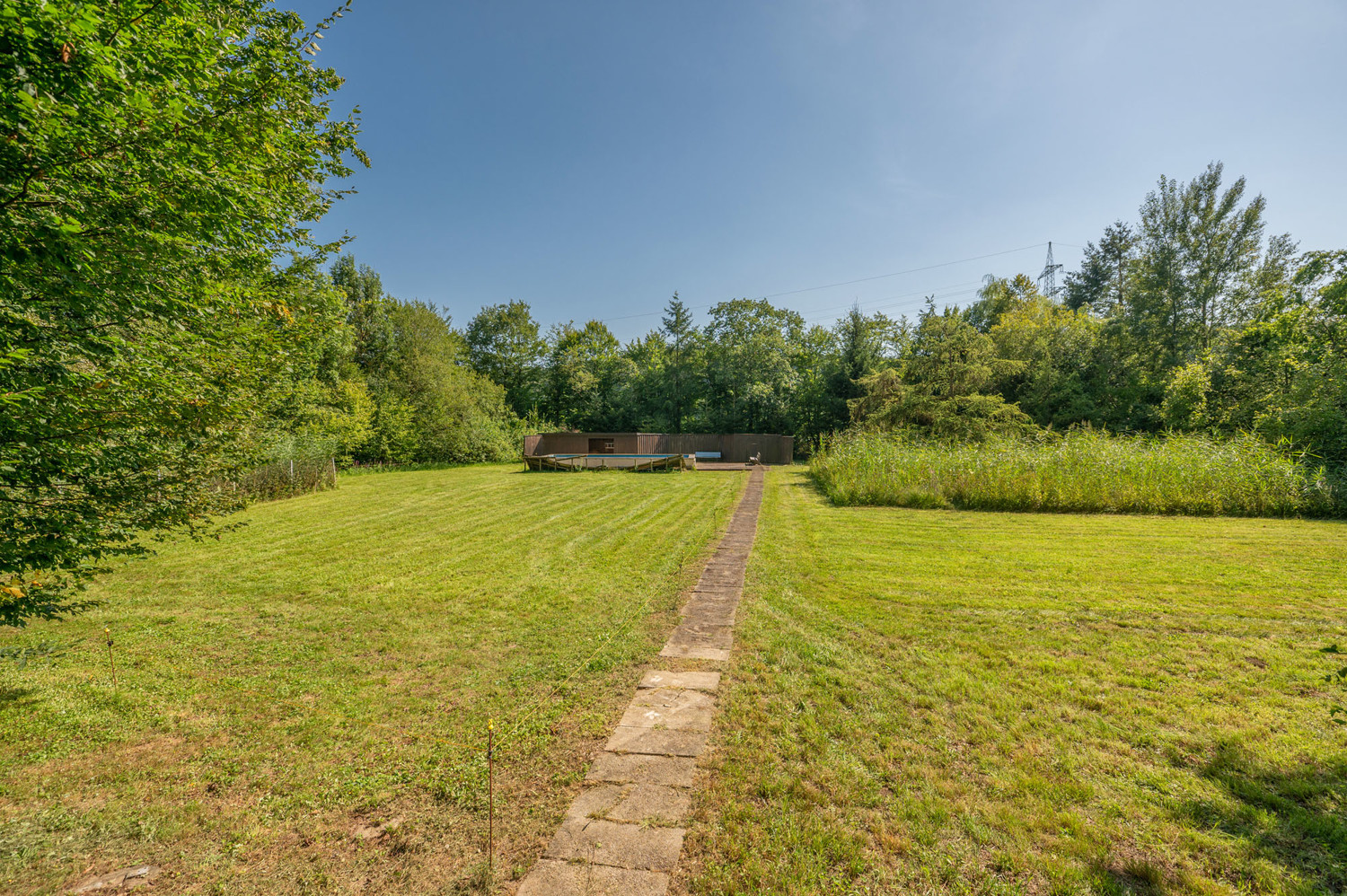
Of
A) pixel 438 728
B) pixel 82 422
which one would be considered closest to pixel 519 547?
pixel 438 728

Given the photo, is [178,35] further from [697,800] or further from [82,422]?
[697,800]

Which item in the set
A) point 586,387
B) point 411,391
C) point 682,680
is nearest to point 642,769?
point 682,680

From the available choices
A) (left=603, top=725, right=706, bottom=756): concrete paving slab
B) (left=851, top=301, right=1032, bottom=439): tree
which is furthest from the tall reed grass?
(left=603, top=725, right=706, bottom=756): concrete paving slab

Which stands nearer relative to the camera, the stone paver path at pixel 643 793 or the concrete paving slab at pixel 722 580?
the stone paver path at pixel 643 793

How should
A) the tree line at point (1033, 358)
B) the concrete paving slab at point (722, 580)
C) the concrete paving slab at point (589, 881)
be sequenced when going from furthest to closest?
1. the tree line at point (1033, 358)
2. the concrete paving slab at point (722, 580)
3. the concrete paving slab at point (589, 881)

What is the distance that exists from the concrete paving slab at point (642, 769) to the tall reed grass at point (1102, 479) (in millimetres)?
8906

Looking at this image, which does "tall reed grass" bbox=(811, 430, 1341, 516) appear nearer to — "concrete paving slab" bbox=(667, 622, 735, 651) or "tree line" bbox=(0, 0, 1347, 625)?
"tree line" bbox=(0, 0, 1347, 625)

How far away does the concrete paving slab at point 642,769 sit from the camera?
242cm

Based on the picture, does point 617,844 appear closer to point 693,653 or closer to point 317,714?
point 693,653

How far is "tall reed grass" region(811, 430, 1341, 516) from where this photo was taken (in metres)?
8.98

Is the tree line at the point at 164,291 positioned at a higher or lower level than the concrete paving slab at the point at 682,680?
higher

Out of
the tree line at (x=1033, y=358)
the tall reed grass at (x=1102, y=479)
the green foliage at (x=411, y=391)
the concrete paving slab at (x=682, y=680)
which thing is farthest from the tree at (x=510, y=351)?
the concrete paving slab at (x=682, y=680)

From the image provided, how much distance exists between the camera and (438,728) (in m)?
2.91

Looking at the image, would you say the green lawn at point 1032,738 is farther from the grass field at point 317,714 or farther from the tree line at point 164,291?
the tree line at point 164,291
